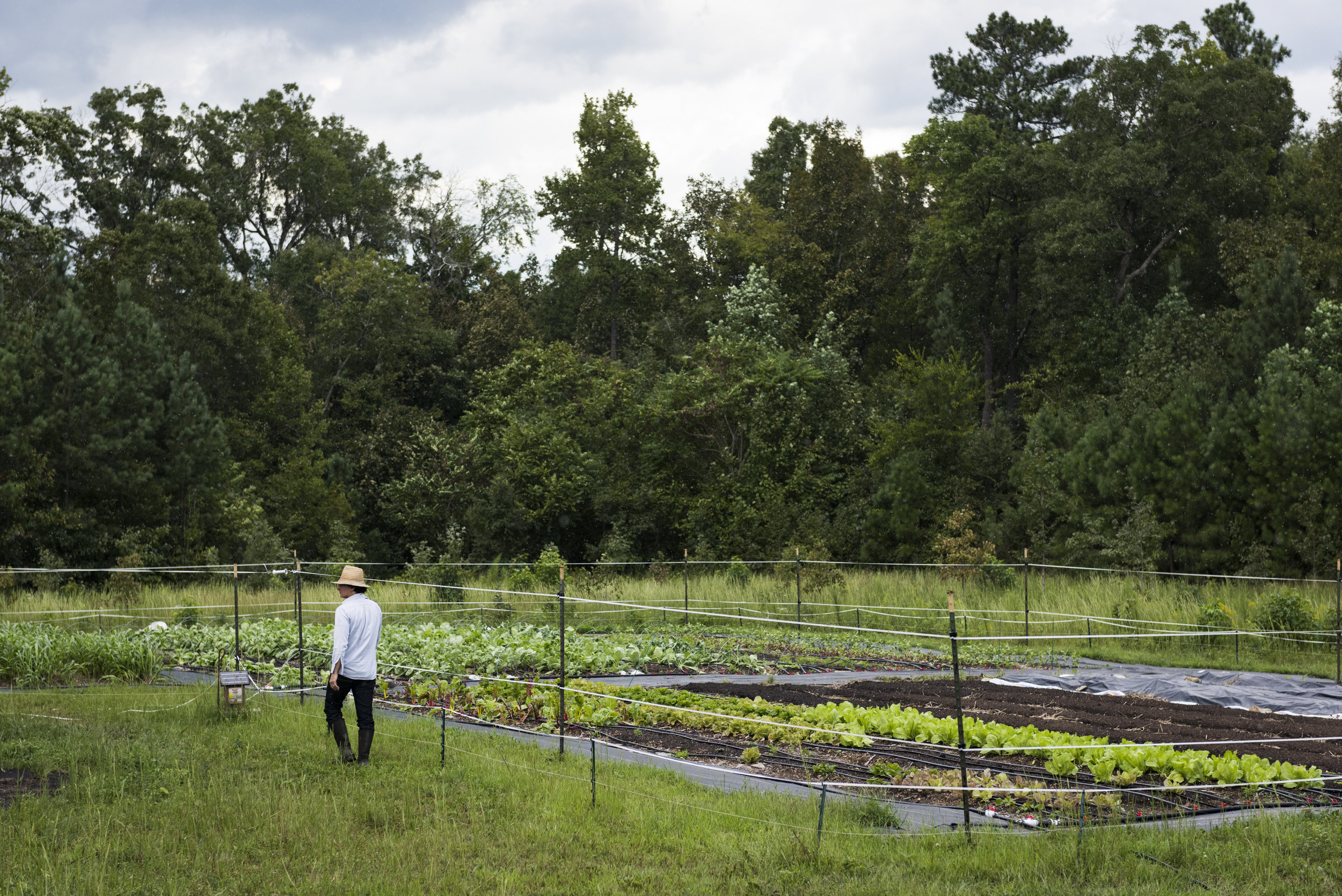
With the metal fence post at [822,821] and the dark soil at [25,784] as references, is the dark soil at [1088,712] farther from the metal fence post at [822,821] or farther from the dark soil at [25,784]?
the dark soil at [25,784]

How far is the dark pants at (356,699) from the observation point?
8859 mm

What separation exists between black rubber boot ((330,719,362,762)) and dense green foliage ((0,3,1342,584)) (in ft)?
56.8

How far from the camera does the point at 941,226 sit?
1479 inches

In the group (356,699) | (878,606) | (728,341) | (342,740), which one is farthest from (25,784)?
(728,341)

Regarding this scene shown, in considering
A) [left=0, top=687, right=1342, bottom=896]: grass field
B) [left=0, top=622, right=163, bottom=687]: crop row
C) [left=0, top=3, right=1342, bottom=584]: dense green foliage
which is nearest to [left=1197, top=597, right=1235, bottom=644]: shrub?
[left=0, top=3, right=1342, bottom=584]: dense green foliage

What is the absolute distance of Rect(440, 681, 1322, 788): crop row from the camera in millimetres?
7855

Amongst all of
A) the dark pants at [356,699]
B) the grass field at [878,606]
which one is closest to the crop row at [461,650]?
the grass field at [878,606]

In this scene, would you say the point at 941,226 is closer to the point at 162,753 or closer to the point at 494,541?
the point at 494,541

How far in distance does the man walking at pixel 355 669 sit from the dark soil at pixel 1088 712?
406cm

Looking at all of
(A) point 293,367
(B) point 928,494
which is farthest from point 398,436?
(B) point 928,494

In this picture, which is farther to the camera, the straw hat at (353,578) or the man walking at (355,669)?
the straw hat at (353,578)

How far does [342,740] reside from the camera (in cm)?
884

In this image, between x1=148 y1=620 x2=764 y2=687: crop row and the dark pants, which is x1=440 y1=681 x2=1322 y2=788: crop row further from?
the dark pants

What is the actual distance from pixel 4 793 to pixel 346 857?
3.11 metres
